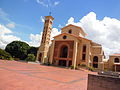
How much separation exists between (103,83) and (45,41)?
39.0m

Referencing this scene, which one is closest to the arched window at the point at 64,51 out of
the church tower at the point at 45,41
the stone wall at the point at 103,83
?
the church tower at the point at 45,41

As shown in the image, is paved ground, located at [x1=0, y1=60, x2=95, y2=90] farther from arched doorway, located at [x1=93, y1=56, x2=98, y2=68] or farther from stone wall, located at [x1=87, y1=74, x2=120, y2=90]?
arched doorway, located at [x1=93, y1=56, x2=98, y2=68]

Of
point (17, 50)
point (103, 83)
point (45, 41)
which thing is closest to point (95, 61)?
point (45, 41)

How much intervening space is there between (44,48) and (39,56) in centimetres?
408

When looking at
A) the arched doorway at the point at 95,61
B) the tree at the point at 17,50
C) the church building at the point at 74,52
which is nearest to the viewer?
the church building at the point at 74,52

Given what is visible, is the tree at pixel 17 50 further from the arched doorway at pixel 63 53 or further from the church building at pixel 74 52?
the arched doorway at pixel 63 53

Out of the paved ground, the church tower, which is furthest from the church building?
the paved ground

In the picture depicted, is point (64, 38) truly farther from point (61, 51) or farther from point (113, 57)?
point (113, 57)

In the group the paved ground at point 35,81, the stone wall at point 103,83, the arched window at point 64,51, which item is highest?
the arched window at point 64,51

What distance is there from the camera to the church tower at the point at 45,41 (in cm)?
3953

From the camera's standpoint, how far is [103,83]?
12.8 ft

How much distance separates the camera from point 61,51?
34.4m

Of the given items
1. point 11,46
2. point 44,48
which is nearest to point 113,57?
point 44,48

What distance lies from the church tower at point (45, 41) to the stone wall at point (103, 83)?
35.1 metres
